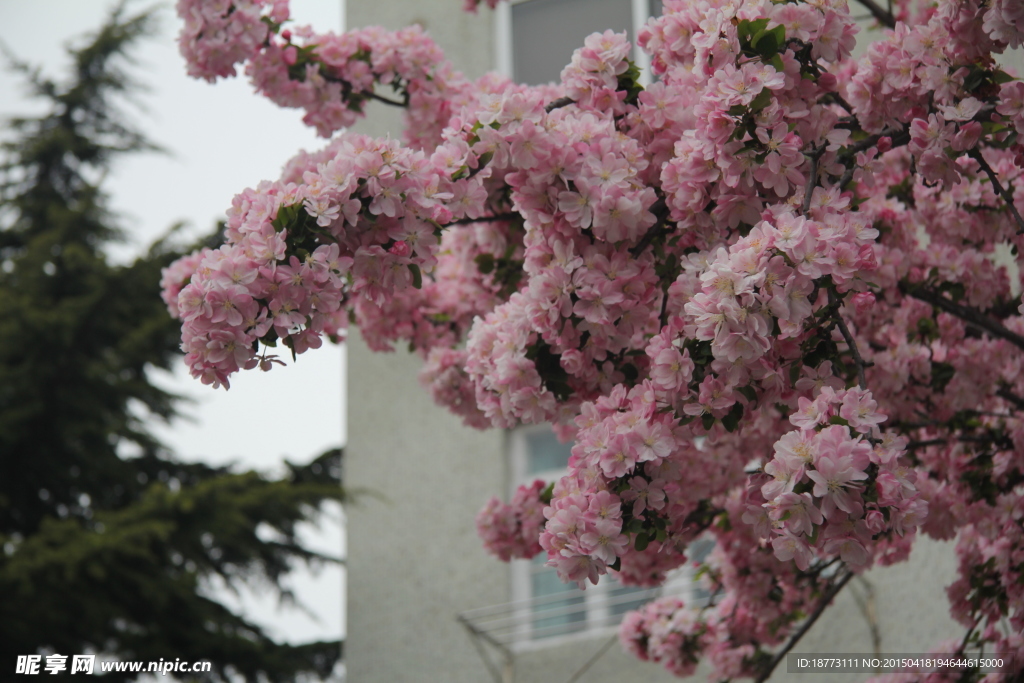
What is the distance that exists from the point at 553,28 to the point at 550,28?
0.15ft

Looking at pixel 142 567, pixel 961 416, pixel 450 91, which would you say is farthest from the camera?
pixel 142 567

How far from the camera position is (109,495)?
9.34 metres

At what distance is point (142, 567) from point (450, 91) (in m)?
4.80

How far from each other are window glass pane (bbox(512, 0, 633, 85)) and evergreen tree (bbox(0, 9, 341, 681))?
3.28 meters

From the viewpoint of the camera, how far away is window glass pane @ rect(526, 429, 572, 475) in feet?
25.7

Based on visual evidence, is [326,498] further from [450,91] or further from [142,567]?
[450,91]

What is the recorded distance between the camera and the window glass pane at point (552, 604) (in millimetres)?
7219

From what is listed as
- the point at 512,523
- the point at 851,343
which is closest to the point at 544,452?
the point at 512,523

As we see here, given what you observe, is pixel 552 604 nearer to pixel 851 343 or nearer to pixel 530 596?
pixel 530 596

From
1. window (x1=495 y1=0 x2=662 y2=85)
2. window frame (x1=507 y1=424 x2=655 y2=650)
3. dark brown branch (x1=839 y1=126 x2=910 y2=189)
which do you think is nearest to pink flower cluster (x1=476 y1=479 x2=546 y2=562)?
dark brown branch (x1=839 y1=126 x2=910 y2=189)

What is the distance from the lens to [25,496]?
8.90m

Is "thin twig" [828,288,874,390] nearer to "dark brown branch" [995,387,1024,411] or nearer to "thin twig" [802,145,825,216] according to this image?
"thin twig" [802,145,825,216]

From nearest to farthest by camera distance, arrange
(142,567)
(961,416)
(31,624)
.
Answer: (961,416) → (31,624) → (142,567)

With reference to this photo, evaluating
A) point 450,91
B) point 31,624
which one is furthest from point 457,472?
point 450,91
